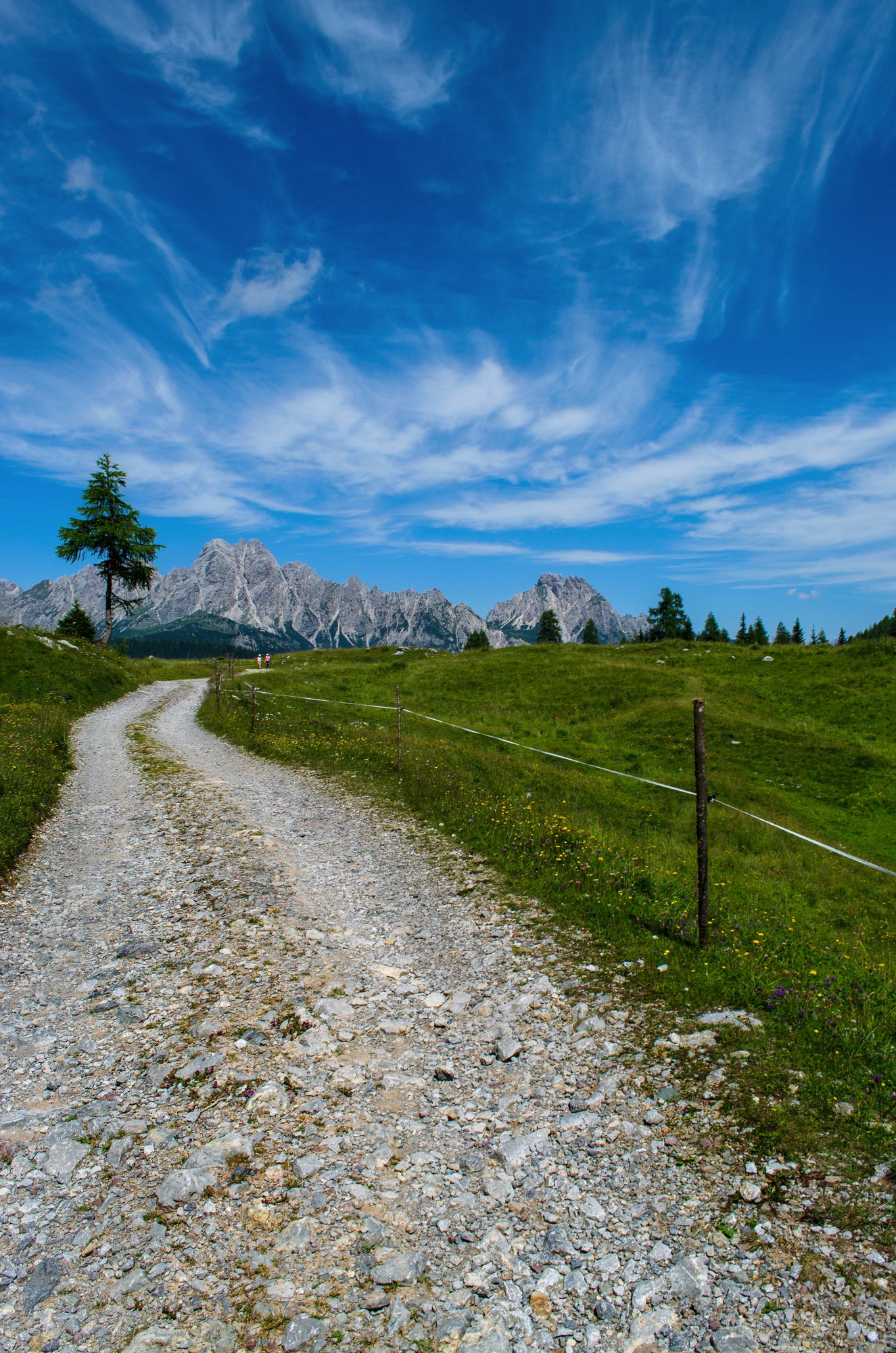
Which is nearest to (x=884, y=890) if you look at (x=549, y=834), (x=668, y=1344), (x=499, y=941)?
(x=549, y=834)

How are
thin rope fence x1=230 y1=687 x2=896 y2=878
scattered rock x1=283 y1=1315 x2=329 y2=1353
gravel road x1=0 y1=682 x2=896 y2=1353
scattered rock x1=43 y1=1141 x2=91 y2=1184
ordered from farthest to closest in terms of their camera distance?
thin rope fence x1=230 y1=687 x2=896 y2=878, scattered rock x1=43 y1=1141 x2=91 y2=1184, gravel road x1=0 y1=682 x2=896 y2=1353, scattered rock x1=283 y1=1315 x2=329 y2=1353

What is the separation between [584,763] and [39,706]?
26.6 meters

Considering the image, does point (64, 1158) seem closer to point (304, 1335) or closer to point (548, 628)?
point (304, 1335)

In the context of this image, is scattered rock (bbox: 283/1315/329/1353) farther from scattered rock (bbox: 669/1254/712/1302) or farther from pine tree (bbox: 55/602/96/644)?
pine tree (bbox: 55/602/96/644)

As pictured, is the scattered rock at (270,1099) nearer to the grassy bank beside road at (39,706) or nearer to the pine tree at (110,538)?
the grassy bank beside road at (39,706)

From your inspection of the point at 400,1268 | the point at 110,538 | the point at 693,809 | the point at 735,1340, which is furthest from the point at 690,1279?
the point at 110,538

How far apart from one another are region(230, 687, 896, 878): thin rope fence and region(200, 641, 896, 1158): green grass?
40 cm

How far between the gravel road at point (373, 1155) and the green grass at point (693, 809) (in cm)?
80

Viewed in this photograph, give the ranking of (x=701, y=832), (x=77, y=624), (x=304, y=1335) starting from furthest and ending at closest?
(x=77, y=624) → (x=701, y=832) → (x=304, y=1335)

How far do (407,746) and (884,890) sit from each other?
54.1 ft

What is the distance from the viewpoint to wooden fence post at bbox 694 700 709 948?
8.96 metres

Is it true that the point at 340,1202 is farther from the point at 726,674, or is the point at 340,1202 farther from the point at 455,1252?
the point at 726,674

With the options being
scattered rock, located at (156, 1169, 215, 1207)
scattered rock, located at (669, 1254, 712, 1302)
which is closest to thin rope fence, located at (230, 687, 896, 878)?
scattered rock, located at (669, 1254, 712, 1302)

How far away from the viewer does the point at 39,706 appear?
96.8 feet
